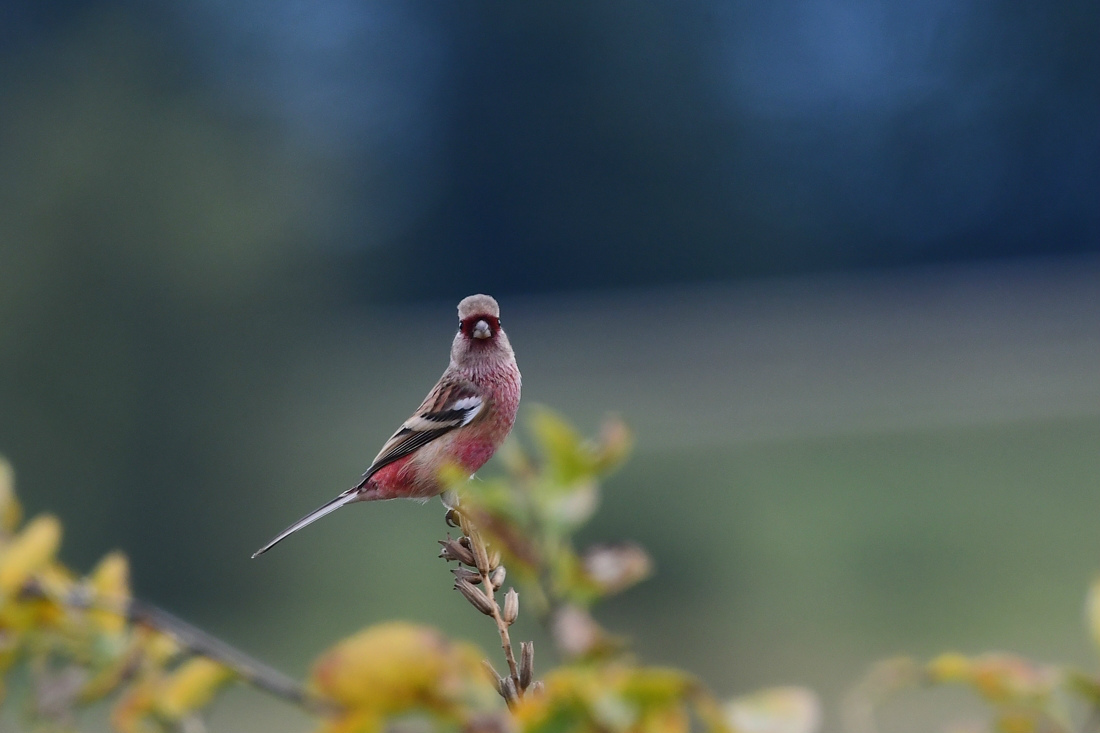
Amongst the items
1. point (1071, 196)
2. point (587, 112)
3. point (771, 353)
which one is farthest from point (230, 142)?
point (1071, 196)

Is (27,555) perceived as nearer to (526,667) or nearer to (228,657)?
(228,657)

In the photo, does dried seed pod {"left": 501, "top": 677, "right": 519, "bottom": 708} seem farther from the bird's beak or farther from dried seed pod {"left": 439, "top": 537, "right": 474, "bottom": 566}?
the bird's beak

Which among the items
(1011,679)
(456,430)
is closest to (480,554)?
(1011,679)

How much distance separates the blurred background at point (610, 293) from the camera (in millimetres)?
11469

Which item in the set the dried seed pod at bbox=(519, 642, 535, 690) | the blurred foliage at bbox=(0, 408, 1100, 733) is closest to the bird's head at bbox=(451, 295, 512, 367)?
the dried seed pod at bbox=(519, 642, 535, 690)

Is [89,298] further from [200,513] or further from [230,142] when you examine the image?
[230,142]

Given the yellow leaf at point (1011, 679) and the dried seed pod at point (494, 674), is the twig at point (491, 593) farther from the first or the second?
the yellow leaf at point (1011, 679)

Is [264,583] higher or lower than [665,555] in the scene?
higher

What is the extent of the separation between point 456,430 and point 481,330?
0.38 meters

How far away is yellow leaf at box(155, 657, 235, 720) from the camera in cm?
62

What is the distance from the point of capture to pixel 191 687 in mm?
639

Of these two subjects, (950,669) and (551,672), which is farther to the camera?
(950,669)

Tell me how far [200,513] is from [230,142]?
17.0ft

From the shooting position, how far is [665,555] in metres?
11.1
